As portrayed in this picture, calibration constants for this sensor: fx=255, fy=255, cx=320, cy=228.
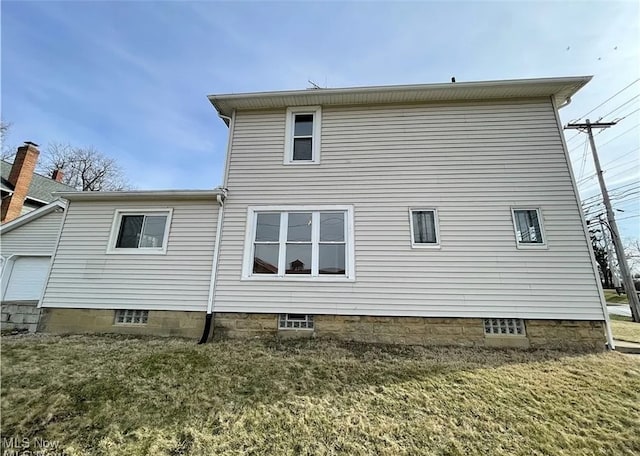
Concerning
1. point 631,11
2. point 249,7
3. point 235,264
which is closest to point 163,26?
point 249,7

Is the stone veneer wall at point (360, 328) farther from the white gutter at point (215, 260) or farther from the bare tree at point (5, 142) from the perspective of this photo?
the bare tree at point (5, 142)

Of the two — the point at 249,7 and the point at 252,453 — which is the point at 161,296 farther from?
the point at 249,7

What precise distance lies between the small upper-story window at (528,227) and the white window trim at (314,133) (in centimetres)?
486

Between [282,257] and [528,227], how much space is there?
5.66 metres

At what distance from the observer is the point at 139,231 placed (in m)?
6.48

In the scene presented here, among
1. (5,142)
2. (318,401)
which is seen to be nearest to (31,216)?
(318,401)

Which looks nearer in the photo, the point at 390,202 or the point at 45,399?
the point at 45,399

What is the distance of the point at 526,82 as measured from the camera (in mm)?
6098

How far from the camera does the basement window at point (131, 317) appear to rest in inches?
234

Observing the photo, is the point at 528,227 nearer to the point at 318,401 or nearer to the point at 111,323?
the point at 318,401

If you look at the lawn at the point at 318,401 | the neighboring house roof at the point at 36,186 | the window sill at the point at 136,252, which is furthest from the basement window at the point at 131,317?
the neighboring house roof at the point at 36,186

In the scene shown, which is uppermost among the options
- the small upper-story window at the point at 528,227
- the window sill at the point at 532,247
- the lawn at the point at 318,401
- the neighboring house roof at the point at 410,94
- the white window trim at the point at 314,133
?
the neighboring house roof at the point at 410,94

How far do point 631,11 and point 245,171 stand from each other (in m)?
9.60

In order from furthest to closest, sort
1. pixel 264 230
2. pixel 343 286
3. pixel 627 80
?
pixel 627 80
pixel 264 230
pixel 343 286
